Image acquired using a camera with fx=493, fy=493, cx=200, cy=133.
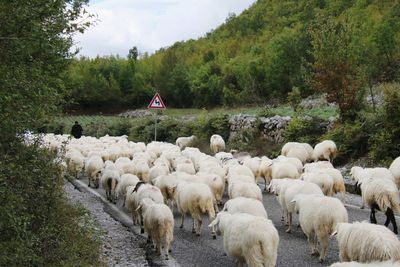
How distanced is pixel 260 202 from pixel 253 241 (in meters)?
2.25

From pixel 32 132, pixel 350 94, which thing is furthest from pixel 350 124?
pixel 32 132

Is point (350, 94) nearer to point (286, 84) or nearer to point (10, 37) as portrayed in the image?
point (10, 37)

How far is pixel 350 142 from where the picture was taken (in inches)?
683

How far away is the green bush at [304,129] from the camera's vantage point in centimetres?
2014

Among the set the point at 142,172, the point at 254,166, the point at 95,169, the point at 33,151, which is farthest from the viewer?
the point at 95,169

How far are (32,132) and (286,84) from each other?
4356 centimetres

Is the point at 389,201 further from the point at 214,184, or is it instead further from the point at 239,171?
the point at 239,171

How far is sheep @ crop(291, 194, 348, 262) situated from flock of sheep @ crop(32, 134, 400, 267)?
1 centimetres

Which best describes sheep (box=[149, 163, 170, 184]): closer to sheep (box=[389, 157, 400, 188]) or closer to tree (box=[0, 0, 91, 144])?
sheep (box=[389, 157, 400, 188])

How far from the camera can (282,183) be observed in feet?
34.5

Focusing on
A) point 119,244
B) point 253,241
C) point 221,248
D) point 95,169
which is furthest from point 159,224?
point 95,169

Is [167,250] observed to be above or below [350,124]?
below

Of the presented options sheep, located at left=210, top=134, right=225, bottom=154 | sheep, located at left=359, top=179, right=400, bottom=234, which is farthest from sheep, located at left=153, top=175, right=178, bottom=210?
sheep, located at left=210, top=134, right=225, bottom=154

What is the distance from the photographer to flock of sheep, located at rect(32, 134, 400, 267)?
649cm
